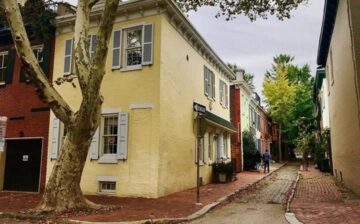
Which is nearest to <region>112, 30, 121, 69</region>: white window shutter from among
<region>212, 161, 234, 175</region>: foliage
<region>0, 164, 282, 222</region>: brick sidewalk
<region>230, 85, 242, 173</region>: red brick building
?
<region>0, 164, 282, 222</region>: brick sidewalk

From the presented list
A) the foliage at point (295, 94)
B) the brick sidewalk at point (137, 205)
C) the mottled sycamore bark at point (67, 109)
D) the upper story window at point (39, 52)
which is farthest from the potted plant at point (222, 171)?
the foliage at point (295, 94)

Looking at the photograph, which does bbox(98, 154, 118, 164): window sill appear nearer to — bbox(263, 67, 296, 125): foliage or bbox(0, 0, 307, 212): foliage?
bbox(0, 0, 307, 212): foliage

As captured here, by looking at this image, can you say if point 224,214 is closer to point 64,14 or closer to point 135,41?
point 135,41

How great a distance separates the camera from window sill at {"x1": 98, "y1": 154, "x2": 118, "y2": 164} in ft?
42.4

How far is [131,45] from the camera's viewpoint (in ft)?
45.2

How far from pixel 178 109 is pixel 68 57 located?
506 cm

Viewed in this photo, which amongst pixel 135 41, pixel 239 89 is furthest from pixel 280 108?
pixel 135 41

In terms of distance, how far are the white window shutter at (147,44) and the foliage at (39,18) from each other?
428 cm

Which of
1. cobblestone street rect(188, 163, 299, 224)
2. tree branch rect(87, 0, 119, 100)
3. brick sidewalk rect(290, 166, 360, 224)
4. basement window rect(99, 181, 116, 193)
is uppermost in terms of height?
tree branch rect(87, 0, 119, 100)

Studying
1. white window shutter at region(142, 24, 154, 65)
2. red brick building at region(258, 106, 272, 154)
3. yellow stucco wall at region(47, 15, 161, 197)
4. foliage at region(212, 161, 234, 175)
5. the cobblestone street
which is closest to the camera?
the cobblestone street

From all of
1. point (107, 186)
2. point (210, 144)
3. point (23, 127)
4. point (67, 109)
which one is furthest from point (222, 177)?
point (67, 109)

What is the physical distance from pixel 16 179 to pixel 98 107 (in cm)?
774

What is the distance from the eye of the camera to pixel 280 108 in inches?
1654

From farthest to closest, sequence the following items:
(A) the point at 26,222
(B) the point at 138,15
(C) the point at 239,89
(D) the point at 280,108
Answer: (D) the point at 280,108, (C) the point at 239,89, (B) the point at 138,15, (A) the point at 26,222
